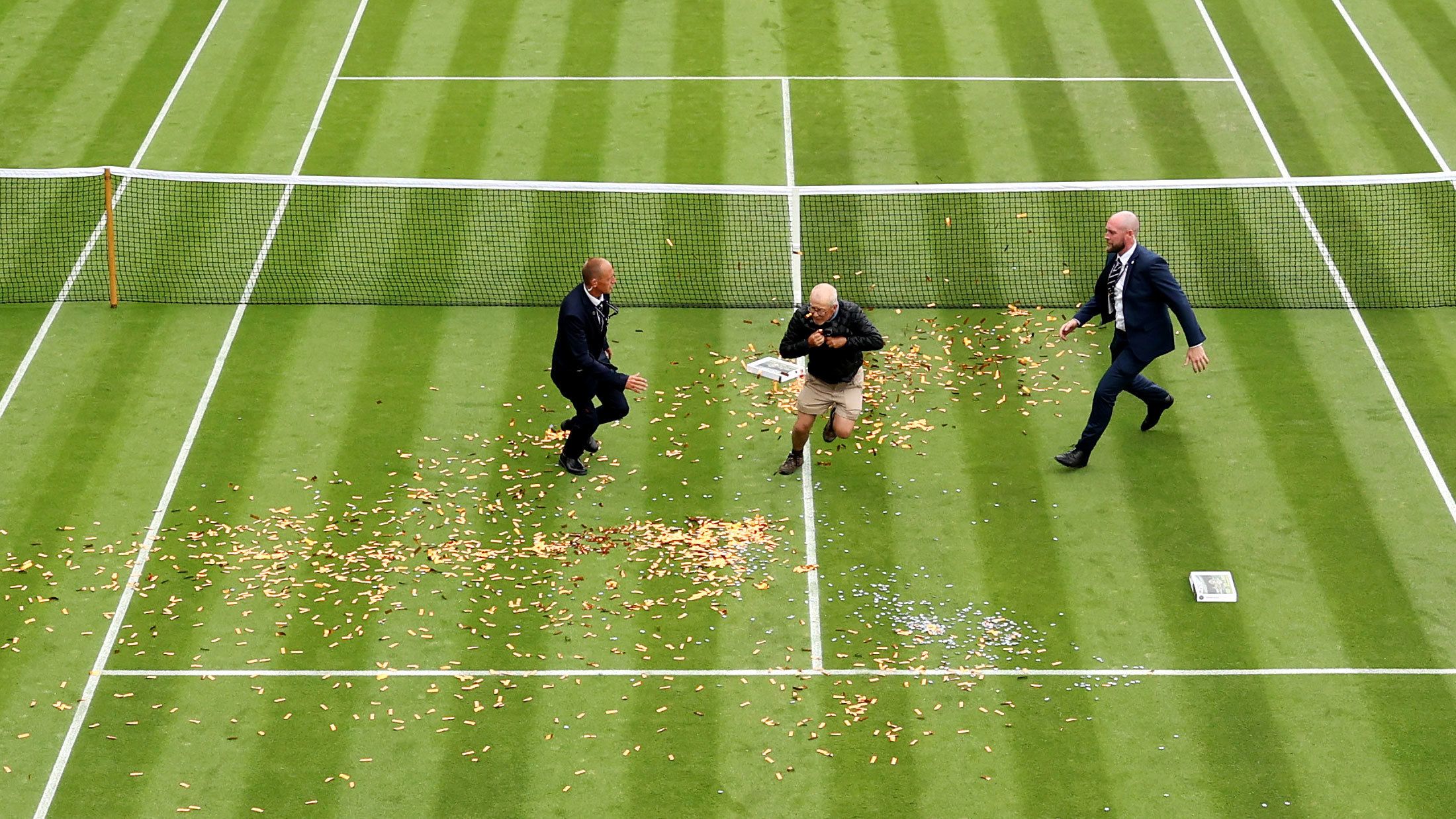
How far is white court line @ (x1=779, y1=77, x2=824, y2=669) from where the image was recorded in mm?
→ 13891

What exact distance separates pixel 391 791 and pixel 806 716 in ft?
10.2

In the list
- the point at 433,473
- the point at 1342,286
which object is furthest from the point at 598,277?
the point at 1342,286

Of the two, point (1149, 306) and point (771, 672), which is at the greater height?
point (1149, 306)

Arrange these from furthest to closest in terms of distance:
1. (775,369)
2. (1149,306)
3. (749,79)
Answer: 1. (749,79)
2. (775,369)
3. (1149,306)

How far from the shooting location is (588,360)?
589 inches

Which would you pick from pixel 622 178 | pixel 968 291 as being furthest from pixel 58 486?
pixel 968 291

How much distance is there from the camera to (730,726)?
12.9 meters

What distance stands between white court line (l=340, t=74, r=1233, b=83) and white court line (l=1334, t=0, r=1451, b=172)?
224 centimetres

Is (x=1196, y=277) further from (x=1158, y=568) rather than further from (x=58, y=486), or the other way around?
(x=58, y=486)

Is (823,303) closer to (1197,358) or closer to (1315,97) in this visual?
(1197,358)

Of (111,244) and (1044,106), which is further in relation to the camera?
(1044,106)

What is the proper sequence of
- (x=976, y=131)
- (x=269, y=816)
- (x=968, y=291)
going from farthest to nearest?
(x=976, y=131), (x=968, y=291), (x=269, y=816)

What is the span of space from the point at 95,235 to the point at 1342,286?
562 inches

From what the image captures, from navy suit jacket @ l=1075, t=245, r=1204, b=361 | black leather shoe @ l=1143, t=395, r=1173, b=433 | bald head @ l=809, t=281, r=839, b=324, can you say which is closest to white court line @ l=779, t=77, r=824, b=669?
bald head @ l=809, t=281, r=839, b=324
